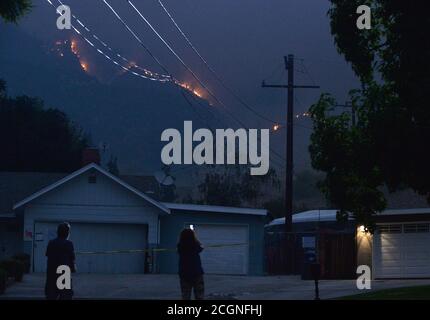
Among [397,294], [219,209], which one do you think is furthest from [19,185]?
[397,294]

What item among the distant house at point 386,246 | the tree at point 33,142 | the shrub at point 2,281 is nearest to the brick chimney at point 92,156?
the distant house at point 386,246

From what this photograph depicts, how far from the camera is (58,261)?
50.1 feet

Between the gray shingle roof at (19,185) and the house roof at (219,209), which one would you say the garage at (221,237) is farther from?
the gray shingle roof at (19,185)

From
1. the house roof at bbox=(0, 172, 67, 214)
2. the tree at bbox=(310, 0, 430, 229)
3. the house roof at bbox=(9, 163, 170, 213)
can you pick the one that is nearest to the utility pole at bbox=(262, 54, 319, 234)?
the house roof at bbox=(9, 163, 170, 213)

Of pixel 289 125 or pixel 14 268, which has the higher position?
pixel 289 125

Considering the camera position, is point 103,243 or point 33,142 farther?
point 33,142

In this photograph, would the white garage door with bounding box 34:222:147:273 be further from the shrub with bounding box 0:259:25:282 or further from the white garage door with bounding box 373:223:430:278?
the white garage door with bounding box 373:223:430:278

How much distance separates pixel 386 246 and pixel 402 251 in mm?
660

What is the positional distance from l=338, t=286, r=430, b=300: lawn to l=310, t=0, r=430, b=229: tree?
2.48m

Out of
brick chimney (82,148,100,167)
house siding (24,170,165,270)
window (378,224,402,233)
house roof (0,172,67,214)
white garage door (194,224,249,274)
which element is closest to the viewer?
window (378,224,402,233)

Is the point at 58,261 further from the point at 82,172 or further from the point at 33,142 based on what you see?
the point at 33,142

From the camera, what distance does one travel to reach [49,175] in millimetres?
44844

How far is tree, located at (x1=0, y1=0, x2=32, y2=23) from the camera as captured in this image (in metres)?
16.9
